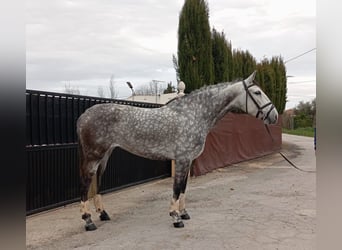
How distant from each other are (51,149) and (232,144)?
22.0 ft

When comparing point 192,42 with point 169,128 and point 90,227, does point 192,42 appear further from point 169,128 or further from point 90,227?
point 90,227

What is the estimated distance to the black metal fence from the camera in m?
4.48

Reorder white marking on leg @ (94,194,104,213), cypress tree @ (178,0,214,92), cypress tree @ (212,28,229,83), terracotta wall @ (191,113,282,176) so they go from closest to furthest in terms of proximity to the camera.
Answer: white marking on leg @ (94,194,104,213), terracotta wall @ (191,113,282,176), cypress tree @ (178,0,214,92), cypress tree @ (212,28,229,83)

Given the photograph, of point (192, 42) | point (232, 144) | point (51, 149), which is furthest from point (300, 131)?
point (51, 149)

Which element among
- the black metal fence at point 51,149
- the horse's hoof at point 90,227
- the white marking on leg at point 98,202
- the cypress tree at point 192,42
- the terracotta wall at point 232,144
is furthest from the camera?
the cypress tree at point 192,42

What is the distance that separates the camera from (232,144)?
10.5m

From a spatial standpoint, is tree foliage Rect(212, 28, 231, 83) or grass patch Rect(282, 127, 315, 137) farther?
grass patch Rect(282, 127, 315, 137)

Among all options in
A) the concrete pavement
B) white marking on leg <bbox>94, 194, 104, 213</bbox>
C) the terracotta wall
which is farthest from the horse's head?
the terracotta wall

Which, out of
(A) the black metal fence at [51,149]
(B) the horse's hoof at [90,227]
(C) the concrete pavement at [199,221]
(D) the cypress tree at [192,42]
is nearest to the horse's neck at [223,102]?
(C) the concrete pavement at [199,221]

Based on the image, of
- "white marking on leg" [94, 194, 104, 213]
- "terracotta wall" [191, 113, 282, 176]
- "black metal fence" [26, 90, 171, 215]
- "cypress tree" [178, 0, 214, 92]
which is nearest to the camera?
"white marking on leg" [94, 194, 104, 213]

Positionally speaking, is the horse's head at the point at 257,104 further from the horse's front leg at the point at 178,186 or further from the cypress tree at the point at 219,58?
the cypress tree at the point at 219,58

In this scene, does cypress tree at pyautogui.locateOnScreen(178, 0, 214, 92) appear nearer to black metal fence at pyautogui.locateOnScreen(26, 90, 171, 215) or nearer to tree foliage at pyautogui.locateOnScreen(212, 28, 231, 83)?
tree foliage at pyautogui.locateOnScreen(212, 28, 231, 83)

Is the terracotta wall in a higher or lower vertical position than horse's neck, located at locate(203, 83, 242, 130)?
lower

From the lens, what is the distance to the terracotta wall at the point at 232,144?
891 cm
